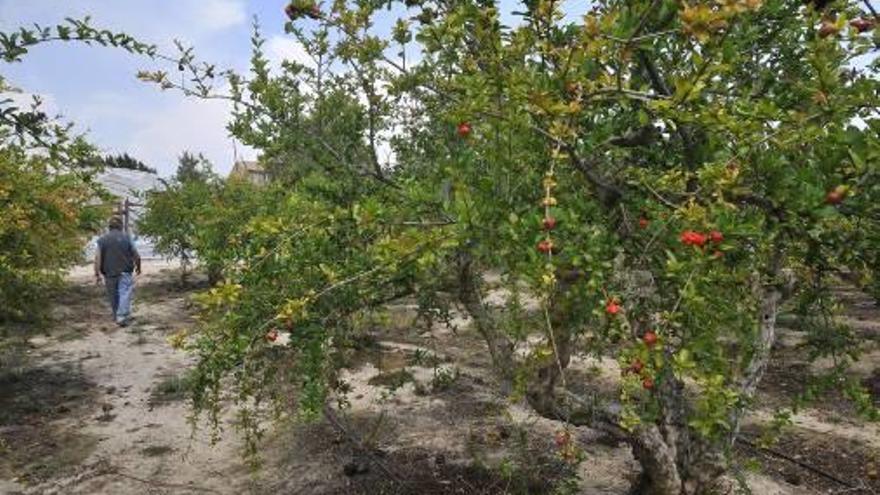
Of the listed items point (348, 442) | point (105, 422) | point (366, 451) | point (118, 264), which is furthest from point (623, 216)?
point (118, 264)

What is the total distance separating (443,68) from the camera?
208 inches

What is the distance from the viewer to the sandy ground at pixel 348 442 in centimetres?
530

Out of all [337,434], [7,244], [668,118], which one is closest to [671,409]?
[668,118]

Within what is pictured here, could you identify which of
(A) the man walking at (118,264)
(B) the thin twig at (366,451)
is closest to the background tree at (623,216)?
(B) the thin twig at (366,451)

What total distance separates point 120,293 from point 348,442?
6456 mm

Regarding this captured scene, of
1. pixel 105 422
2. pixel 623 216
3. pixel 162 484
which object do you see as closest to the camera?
pixel 623 216

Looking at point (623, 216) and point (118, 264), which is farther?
point (118, 264)

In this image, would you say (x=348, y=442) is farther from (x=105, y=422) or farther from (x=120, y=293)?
(x=120, y=293)

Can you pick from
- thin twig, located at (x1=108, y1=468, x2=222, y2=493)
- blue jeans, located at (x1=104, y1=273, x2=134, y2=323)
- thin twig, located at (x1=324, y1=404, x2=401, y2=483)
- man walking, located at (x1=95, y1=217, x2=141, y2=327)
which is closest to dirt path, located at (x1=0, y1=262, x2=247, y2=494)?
thin twig, located at (x1=108, y1=468, x2=222, y2=493)

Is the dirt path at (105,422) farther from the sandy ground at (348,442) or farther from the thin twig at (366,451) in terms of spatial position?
the thin twig at (366,451)

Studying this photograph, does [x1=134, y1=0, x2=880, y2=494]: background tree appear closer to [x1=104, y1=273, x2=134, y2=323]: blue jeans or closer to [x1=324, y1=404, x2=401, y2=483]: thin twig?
[x1=324, y1=404, x2=401, y2=483]: thin twig

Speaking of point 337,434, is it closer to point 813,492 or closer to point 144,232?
point 813,492

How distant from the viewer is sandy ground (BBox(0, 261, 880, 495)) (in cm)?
530

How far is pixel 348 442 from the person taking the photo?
600 centimetres
